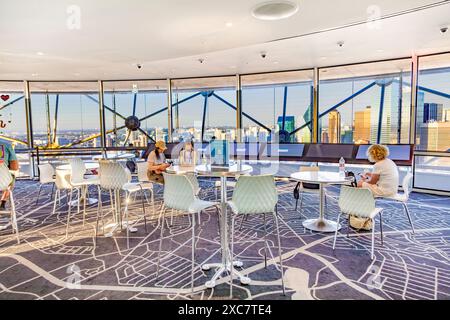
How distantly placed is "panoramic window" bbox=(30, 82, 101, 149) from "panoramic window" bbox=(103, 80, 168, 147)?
1.35 ft

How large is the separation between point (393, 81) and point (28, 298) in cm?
853

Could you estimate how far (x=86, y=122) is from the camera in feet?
32.1

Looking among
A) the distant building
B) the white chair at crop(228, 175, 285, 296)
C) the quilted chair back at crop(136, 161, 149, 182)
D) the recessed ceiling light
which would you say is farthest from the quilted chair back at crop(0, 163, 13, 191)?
the distant building

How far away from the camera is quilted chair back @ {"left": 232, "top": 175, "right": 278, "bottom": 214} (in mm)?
2746

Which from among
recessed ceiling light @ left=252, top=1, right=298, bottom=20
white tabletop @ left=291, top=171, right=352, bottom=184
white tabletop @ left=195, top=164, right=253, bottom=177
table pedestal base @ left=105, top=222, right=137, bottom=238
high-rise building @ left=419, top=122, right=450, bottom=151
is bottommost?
table pedestal base @ left=105, top=222, right=137, bottom=238

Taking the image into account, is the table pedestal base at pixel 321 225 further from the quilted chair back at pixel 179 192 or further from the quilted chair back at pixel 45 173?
the quilted chair back at pixel 45 173

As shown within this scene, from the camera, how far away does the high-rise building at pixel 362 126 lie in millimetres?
7848


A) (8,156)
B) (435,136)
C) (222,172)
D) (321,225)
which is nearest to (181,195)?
(222,172)

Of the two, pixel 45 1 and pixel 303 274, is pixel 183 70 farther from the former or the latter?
pixel 303 274

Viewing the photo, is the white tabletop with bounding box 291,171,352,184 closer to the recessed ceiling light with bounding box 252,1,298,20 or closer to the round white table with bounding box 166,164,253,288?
the round white table with bounding box 166,164,253,288

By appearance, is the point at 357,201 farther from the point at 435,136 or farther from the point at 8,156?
the point at 8,156

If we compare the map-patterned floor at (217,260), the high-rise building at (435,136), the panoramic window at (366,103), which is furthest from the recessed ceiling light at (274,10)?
the high-rise building at (435,136)

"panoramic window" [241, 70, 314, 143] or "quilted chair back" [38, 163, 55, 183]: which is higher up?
"panoramic window" [241, 70, 314, 143]

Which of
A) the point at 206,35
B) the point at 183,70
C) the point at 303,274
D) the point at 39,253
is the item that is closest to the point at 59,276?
the point at 39,253
